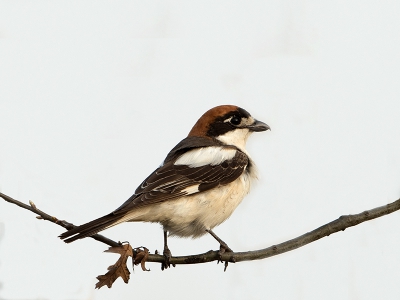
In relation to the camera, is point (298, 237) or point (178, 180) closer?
point (298, 237)

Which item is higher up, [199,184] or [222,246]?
[199,184]

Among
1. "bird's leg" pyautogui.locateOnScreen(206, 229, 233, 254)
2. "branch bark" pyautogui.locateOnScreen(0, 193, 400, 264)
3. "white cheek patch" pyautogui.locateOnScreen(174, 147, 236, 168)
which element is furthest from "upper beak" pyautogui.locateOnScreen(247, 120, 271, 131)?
"branch bark" pyautogui.locateOnScreen(0, 193, 400, 264)

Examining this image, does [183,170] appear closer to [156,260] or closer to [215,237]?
[215,237]

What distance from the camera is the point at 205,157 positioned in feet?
15.1

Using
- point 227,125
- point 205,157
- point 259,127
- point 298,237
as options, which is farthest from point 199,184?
point 298,237

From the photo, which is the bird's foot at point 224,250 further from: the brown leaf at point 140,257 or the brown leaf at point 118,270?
the brown leaf at point 118,270

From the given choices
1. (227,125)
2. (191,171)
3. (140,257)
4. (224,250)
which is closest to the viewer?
(140,257)

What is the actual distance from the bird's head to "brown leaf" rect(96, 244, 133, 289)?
84.8 inches

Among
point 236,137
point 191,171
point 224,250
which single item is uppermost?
point 236,137

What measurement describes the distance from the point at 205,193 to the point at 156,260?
107cm

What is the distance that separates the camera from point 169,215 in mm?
4078

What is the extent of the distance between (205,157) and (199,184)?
40 centimetres

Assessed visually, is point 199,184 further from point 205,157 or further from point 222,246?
point 222,246

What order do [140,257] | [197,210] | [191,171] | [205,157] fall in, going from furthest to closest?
[205,157]
[191,171]
[197,210]
[140,257]
